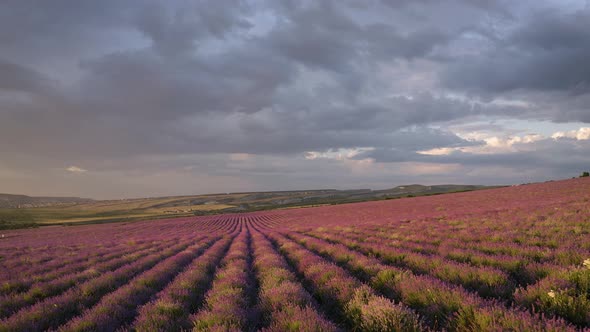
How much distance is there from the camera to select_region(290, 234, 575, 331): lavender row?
298 centimetres

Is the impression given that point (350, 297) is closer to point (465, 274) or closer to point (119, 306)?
point (465, 274)

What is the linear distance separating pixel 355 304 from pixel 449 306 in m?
1.36

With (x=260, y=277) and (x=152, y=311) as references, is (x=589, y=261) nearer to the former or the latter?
(x=260, y=277)

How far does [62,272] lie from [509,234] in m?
15.8

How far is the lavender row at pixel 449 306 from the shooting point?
117 inches

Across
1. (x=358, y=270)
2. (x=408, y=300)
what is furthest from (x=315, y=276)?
(x=408, y=300)

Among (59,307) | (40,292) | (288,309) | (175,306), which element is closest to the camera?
(288,309)

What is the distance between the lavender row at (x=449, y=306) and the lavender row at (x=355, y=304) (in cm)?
40

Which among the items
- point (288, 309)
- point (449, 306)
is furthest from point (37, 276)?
point (449, 306)

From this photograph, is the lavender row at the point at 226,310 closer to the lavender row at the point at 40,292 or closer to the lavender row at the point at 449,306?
the lavender row at the point at 449,306

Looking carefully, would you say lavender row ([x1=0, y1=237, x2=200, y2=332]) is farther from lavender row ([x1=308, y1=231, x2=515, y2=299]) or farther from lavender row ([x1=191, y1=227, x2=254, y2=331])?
lavender row ([x1=308, y1=231, x2=515, y2=299])

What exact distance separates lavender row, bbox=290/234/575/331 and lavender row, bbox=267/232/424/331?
1.30 ft

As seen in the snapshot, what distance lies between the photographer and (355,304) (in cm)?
445

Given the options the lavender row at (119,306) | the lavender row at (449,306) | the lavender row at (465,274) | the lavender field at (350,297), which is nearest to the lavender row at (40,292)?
the lavender field at (350,297)
